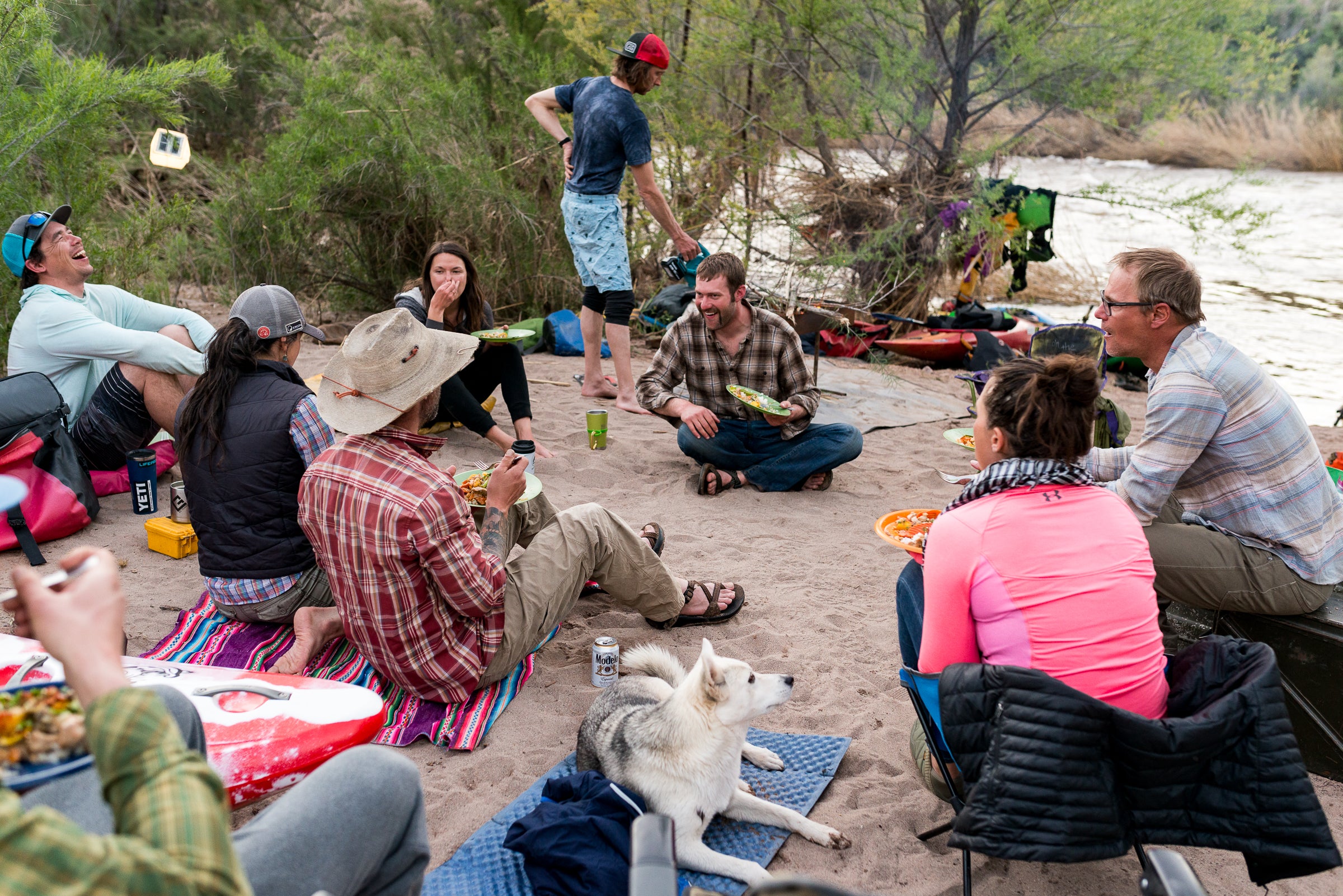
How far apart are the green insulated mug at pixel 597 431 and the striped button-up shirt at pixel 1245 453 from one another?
11.1ft

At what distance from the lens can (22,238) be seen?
4.35 m

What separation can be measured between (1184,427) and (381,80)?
297 inches

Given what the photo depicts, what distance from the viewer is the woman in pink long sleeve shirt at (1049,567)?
2215 mm

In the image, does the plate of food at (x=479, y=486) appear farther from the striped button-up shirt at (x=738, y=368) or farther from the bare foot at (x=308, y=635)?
the striped button-up shirt at (x=738, y=368)

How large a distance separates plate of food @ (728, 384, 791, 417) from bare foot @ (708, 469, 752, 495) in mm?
456

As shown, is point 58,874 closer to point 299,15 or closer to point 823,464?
point 823,464

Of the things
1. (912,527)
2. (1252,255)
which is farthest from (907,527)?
(1252,255)

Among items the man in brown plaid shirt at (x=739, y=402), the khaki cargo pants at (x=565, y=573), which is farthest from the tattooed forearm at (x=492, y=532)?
the man in brown plaid shirt at (x=739, y=402)

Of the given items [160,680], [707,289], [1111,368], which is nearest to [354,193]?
[707,289]

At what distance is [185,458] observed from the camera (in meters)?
3.36

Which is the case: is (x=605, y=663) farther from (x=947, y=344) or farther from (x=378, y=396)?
(x=947, y=344)

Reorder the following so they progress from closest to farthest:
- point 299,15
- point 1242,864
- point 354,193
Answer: point 1242,864
point 354,193
point 299,15

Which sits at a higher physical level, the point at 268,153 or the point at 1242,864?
the point at 268,153

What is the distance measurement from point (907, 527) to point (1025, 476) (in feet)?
3.34
